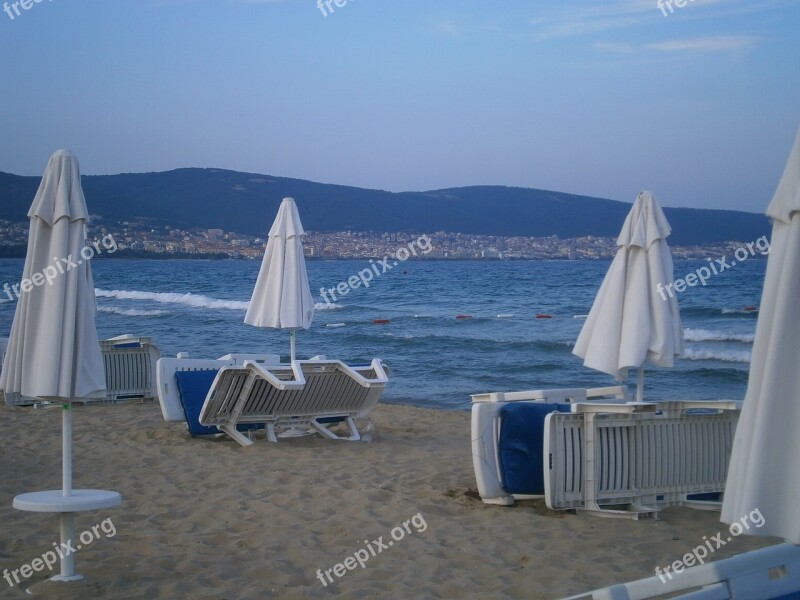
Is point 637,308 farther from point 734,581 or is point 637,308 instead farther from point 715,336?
point 715,336

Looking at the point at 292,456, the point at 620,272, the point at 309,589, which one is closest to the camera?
the point at 309,589

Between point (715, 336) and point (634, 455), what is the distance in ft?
68.1

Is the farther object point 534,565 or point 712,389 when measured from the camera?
point 712,389

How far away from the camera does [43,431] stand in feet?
30.5

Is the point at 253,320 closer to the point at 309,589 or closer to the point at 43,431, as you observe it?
the point at 43,431

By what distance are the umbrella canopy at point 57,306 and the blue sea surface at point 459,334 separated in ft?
32.5

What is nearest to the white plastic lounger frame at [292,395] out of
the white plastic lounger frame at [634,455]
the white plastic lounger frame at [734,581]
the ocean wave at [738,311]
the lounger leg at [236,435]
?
the lounger leg at [236,435]

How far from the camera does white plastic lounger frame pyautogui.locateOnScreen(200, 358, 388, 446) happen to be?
8.25 m

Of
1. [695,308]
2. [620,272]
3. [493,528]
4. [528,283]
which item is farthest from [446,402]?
[528,283]

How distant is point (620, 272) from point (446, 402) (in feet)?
24.3

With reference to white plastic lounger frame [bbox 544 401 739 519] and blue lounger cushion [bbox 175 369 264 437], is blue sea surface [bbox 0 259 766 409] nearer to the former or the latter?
blue lounger cushion [bbox 175 369 264 437]

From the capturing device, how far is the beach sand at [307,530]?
4.57 meters
